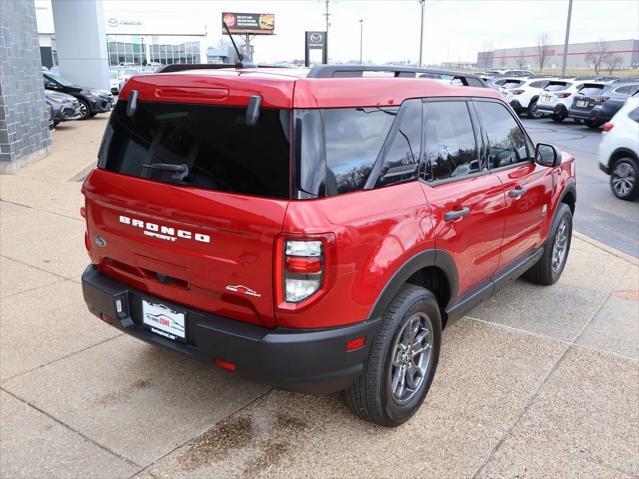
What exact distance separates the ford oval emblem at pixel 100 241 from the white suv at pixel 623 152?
29.0 ft

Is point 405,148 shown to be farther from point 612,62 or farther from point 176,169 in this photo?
point 612,62

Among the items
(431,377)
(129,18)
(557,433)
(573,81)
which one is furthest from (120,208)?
(129,18)

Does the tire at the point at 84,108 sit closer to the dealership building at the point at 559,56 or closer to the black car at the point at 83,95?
the black car at the point at 83,95

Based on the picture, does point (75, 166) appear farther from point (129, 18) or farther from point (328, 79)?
point (129, 18)

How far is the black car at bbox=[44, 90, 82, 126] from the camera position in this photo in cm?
1551

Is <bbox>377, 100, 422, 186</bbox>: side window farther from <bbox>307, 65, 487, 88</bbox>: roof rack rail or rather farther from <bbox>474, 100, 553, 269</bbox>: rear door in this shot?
<bbox>474, 100, 553, 269</bbox>: rear door

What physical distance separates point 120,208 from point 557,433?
104 inches

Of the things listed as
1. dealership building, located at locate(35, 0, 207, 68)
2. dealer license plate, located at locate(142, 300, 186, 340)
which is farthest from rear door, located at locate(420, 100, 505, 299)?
dealership building, located at locate(35, 0, 207, 68)

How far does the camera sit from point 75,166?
10664 millimetres

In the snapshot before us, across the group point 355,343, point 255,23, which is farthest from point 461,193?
point 255,23

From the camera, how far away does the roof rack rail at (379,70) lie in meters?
2.88

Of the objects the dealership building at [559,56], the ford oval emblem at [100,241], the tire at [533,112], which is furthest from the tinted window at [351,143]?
the dealership building at [559,56]

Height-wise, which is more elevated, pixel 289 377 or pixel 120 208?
pixel 120 208

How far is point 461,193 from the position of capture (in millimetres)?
3414
